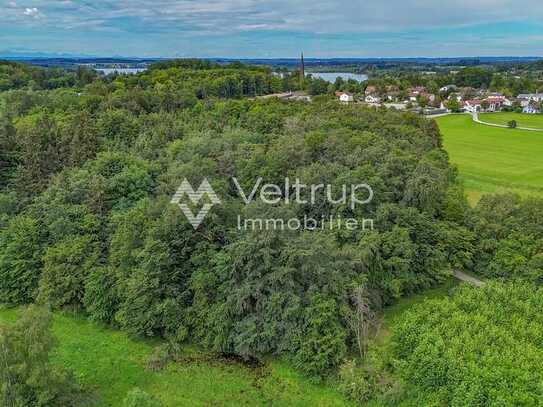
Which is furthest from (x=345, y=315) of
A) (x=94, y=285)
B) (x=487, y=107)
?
(x=487, y=107)

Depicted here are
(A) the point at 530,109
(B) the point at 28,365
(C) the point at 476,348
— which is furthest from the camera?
(A) the point at 530,109

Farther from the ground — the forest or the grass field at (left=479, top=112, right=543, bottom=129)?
the grass field at (left=479, top=112, right=543, bottom=129)

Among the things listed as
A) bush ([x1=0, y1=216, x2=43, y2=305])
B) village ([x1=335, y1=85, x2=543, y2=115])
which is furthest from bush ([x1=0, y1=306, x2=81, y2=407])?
village ([x1=335, y1=85, x2=543, y2=115])

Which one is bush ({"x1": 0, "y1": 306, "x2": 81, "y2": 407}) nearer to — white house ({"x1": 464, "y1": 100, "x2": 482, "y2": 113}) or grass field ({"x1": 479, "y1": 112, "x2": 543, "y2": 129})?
grass field ({"x1": 479, "y1": 112, "x2": 543, "y2": 129})

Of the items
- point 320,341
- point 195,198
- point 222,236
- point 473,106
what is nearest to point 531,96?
point 473,106

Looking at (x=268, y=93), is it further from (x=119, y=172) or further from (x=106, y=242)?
(x=106, y=242)

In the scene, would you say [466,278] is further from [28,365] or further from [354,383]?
[28,365]
